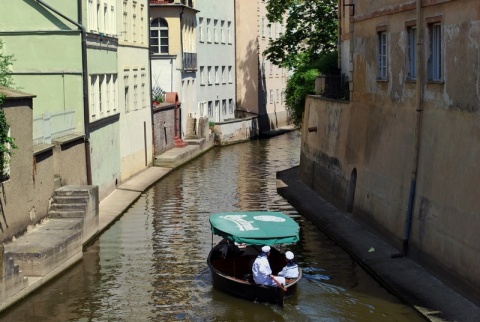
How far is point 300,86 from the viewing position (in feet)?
160

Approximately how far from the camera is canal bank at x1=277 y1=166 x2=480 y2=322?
→ 73.6ft

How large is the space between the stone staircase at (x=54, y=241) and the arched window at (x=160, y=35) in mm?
33390

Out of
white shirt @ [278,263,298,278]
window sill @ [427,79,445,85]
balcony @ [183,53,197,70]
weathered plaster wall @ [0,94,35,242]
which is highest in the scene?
window sill @ [427,79,445,85]

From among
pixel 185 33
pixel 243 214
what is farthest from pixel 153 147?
pixel 243 214

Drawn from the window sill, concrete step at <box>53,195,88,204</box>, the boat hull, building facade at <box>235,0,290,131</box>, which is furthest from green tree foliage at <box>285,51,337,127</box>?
building facade at <box>235,0,290,131</box>

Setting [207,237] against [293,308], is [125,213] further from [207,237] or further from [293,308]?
[293,308]

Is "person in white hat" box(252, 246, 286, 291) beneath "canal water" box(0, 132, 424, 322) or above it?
above

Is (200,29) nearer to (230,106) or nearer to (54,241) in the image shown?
(230,106)

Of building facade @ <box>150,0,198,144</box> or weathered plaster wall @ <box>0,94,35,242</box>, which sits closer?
weathered plaster wall @ <box>0,94,35,242</box>

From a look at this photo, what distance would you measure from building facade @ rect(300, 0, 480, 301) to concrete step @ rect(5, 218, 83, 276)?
8.59 m

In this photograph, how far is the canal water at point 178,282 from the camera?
23.5 metres

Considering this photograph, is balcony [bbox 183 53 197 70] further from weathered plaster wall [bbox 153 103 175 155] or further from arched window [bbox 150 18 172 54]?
weathered plaster wall [bbox 153 103 175 155]

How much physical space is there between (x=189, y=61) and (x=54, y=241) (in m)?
41.4

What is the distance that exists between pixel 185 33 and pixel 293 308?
45095 mm
